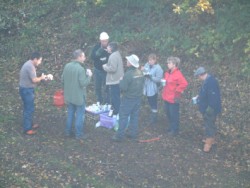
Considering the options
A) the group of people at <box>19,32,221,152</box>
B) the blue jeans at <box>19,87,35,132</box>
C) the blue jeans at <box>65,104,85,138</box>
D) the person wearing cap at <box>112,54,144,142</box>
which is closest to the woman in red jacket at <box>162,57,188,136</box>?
the group of people at <box>19,32,221,152</box>

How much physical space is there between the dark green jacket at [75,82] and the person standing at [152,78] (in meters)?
1.75

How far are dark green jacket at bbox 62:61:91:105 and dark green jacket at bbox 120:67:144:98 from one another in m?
0.84

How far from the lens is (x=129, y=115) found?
1025 centimetres

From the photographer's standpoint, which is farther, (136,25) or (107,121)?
(136,25)

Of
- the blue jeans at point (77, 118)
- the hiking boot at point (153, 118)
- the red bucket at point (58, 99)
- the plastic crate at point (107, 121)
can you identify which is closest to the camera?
the blue jeans at point (77, 118)

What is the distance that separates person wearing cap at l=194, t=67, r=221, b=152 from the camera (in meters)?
9.61

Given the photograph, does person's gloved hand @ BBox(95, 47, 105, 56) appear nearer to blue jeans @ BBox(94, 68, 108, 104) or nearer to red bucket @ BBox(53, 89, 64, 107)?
blue jeans @ BBox(94, 68, 108, 104)

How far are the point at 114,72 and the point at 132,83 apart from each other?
1.08 meters

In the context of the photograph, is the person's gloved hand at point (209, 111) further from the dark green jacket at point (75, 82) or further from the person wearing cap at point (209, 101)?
the dark green jacket at point (75, 82)

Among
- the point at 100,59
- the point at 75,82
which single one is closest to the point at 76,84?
the point at 75,82

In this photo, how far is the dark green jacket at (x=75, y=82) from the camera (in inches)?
376

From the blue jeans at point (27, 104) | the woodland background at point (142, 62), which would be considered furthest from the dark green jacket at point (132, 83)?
the blue jeans at point (27, 104)

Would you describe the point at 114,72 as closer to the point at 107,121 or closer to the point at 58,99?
the point at 107,121

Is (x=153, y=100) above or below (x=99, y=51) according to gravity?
below
